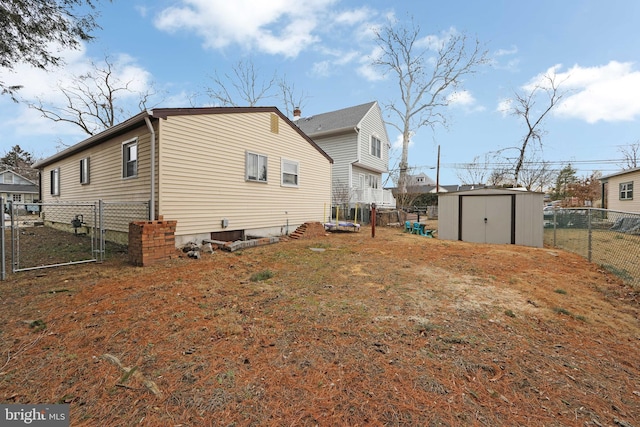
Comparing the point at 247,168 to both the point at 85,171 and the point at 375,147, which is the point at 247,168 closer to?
the point at 85,171

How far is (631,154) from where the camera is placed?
28.8 m

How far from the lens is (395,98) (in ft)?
70.7

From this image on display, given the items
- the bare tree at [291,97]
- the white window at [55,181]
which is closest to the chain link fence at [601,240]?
the white window at [55,181]

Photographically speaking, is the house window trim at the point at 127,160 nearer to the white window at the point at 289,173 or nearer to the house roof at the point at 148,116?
the house roof at the point at 148,116

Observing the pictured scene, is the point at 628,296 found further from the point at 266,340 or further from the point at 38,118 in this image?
the point at 38,118

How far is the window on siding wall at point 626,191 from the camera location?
53.2ft

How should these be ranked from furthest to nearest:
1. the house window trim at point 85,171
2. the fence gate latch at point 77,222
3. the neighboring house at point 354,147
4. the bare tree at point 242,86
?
the bare tree at point 242,86 → the neighboring house at point 354,147 → the fence gate latch at point 77,222 → the house window trim at point 85,171

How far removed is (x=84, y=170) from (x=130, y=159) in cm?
411

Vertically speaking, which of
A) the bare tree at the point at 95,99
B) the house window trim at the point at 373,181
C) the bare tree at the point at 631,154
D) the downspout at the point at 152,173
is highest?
the bare tree at the point at 95,99

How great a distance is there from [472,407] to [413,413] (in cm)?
46

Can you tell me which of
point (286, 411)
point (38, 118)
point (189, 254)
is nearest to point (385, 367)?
point (286, 411)

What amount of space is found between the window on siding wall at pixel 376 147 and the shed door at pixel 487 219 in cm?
879

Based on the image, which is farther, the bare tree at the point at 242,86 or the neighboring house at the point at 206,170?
the bare tree at the point at 242,86

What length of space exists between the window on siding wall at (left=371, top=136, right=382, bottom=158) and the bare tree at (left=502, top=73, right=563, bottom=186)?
12.1 m
